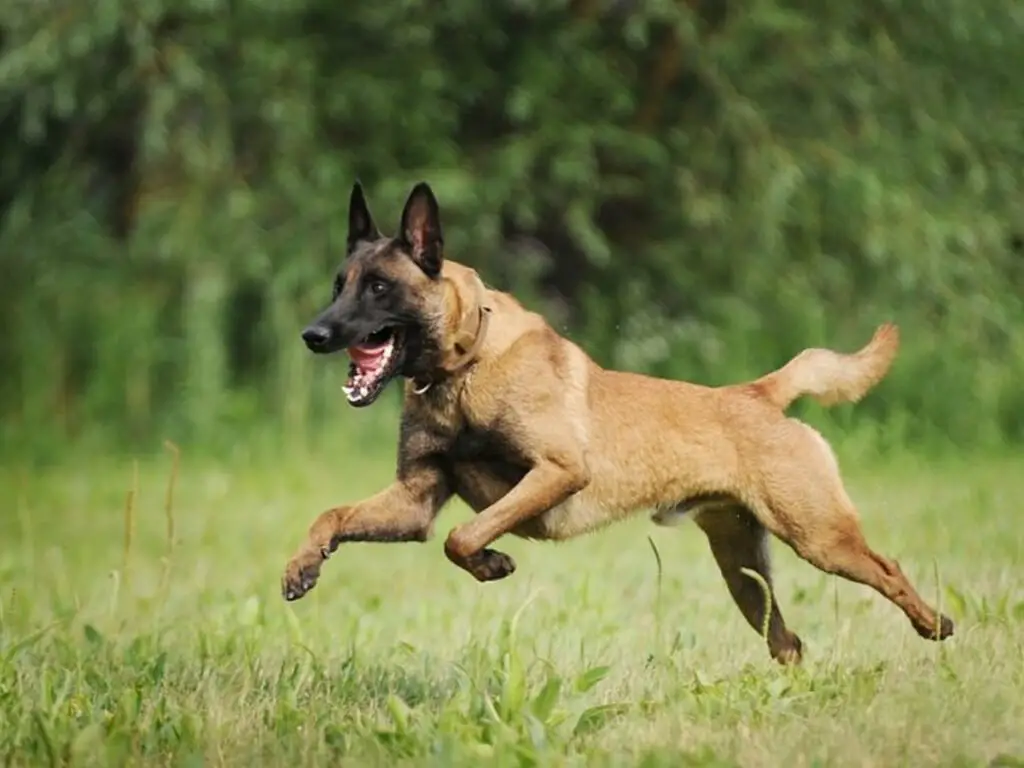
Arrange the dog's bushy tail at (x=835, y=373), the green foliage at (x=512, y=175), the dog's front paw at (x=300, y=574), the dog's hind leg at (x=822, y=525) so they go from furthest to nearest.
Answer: the green foliage at (x=512, y=175) → the dog's bushy tail at (x=835, y=373) → the dog's hind leg at (x=822, y=525) → the dog's front paw at (x=300, y=574)

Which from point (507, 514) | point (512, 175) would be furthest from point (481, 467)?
point (512, 175)

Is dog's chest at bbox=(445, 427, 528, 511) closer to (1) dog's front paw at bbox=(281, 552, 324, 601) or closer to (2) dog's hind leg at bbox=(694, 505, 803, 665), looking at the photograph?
(1) dog's front paw at bbox=(281, 552, 324, 601)

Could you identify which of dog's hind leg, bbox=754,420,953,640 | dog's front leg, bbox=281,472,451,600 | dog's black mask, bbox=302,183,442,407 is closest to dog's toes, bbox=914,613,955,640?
dog's hind leg, bbox=754,420,953,640

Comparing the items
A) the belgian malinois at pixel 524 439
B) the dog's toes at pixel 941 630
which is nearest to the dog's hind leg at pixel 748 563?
the belgian malinois at pixel 524 439

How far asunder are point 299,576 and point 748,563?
174cm

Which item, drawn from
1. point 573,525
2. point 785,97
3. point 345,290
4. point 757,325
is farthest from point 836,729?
point 785,97

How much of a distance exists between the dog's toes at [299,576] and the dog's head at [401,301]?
19.7 inches

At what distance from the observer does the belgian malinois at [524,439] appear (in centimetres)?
534

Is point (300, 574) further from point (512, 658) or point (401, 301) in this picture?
point (401, 301)

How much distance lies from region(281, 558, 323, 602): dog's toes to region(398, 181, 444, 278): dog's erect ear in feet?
3.14

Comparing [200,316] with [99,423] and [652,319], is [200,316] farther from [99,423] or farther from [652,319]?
[652,319]

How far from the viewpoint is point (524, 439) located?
5.41 metres

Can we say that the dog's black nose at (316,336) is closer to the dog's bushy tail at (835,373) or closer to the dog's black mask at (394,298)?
the dog's black mask at (394,298)

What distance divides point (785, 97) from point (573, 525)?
861cm
